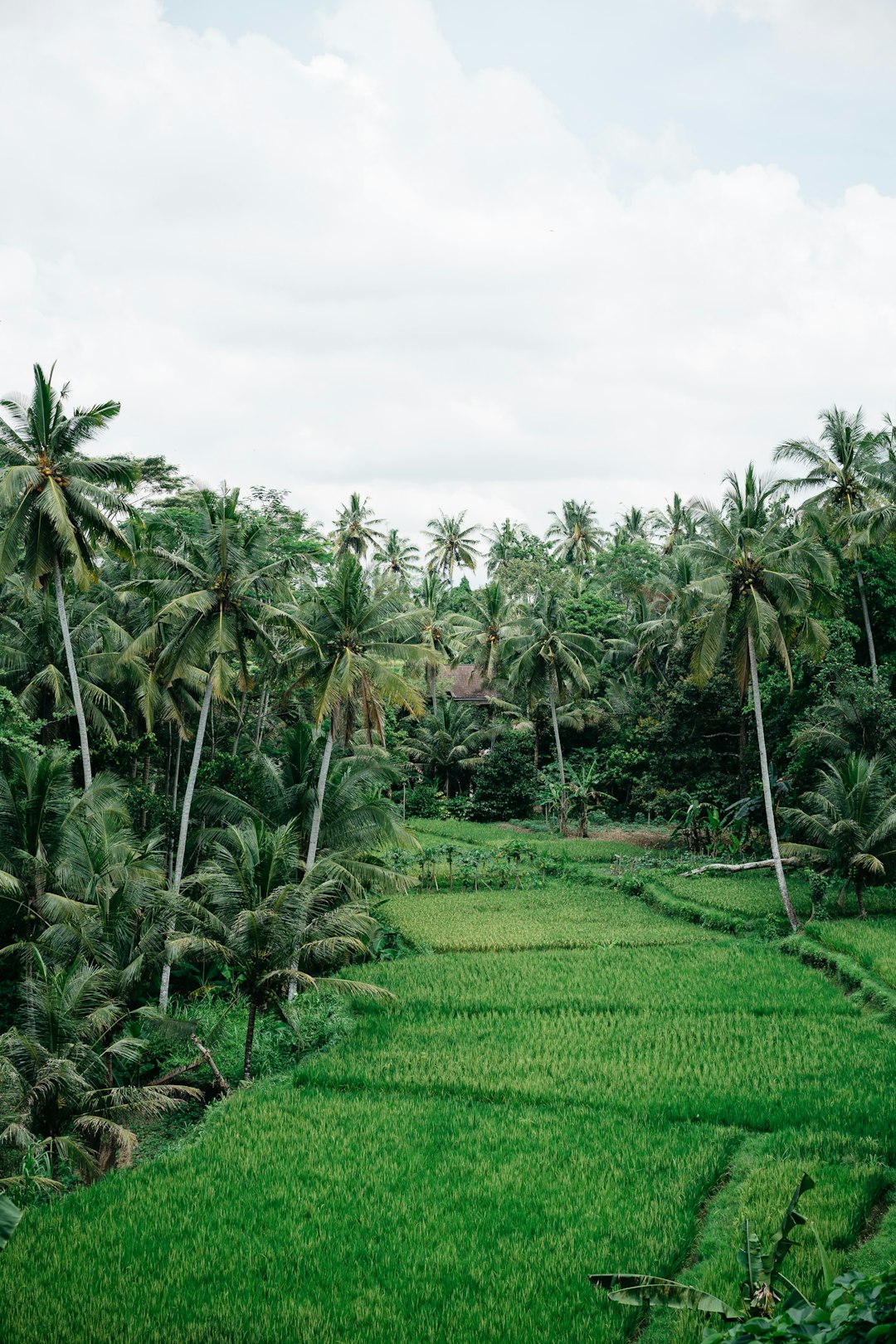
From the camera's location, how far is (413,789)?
42.9 meters

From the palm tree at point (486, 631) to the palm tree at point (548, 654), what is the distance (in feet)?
11.8

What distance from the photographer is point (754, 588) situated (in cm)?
2128

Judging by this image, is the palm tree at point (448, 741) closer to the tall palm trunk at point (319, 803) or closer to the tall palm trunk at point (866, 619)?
the tall palm trunk at point (866, 619)

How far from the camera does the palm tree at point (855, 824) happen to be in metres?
20.4

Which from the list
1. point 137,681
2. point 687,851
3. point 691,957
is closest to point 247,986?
point 691,957

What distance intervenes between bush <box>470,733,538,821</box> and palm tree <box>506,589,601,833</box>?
11.2 feet

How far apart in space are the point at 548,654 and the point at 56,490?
2152cm

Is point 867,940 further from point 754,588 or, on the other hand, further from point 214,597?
point 214,597

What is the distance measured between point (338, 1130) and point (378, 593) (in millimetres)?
12213

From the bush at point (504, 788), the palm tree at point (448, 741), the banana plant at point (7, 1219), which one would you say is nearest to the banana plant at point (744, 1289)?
the banana plant at point (7, 1219)

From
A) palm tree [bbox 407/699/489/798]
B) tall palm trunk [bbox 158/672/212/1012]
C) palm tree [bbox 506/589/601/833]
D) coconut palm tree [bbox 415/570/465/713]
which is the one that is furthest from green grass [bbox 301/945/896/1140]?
palm tree [bbox 407/699/489/798]

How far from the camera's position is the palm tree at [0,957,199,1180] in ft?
40.4

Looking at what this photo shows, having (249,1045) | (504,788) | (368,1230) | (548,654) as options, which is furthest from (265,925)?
(504,788)

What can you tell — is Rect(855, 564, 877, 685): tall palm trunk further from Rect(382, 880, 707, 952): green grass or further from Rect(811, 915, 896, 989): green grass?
Rect(382, 880, 707, 952): green grass
